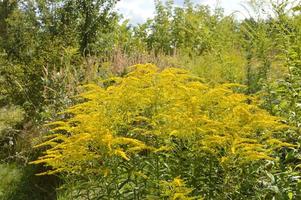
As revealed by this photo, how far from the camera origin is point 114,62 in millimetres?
9297

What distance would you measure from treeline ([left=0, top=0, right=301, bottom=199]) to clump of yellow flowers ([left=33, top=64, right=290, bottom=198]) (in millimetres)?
309

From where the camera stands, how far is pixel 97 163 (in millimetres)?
3213

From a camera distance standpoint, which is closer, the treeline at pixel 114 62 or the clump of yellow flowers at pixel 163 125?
the clump of yellow flowers at pixel 163 125

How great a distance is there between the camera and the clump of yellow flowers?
306 centimetres

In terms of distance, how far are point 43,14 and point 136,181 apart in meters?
10.1

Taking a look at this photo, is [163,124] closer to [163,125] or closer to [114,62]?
[163,125]

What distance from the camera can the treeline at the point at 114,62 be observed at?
4027 millimetres

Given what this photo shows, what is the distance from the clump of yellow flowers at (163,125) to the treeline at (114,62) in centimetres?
31

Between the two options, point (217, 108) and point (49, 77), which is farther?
point (49, 77)

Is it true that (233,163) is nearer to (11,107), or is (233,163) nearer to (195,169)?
(195,169)

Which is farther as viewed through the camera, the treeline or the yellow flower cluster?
the treeline

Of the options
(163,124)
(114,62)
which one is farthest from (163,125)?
(114,62)

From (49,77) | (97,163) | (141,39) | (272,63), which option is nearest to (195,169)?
(97,163)

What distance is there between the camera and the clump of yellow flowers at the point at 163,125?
10.0ft
